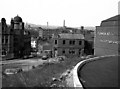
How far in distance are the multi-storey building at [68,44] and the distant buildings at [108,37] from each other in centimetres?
618

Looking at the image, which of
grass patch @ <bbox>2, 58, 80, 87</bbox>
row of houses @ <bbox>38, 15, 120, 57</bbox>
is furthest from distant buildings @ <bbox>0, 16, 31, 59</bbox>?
grass patch @ <bbox>2, 58, 80, 87</bbox>

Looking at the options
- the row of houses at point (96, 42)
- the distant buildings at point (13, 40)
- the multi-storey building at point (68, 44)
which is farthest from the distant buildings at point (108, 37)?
the distant buildings at point (13, 40)

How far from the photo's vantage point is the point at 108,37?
130ft

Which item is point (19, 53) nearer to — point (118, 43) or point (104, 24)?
point (104, 24)

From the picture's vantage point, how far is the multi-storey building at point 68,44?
158 ft

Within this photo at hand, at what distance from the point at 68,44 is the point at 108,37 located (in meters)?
11.7

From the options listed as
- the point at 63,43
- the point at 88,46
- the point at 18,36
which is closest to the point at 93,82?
the point at 63,43

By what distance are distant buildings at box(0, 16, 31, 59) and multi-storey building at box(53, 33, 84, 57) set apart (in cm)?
1064

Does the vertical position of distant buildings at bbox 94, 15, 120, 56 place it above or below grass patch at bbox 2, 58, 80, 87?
above

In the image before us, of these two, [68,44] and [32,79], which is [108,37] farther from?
[32,79]

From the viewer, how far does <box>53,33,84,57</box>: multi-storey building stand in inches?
1893

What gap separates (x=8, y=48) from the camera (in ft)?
159

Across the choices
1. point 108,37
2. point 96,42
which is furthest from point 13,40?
point 108,37

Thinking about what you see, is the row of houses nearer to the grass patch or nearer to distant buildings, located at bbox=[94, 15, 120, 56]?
distant buildings, located at bbox=[94, 15, 120, 56]
